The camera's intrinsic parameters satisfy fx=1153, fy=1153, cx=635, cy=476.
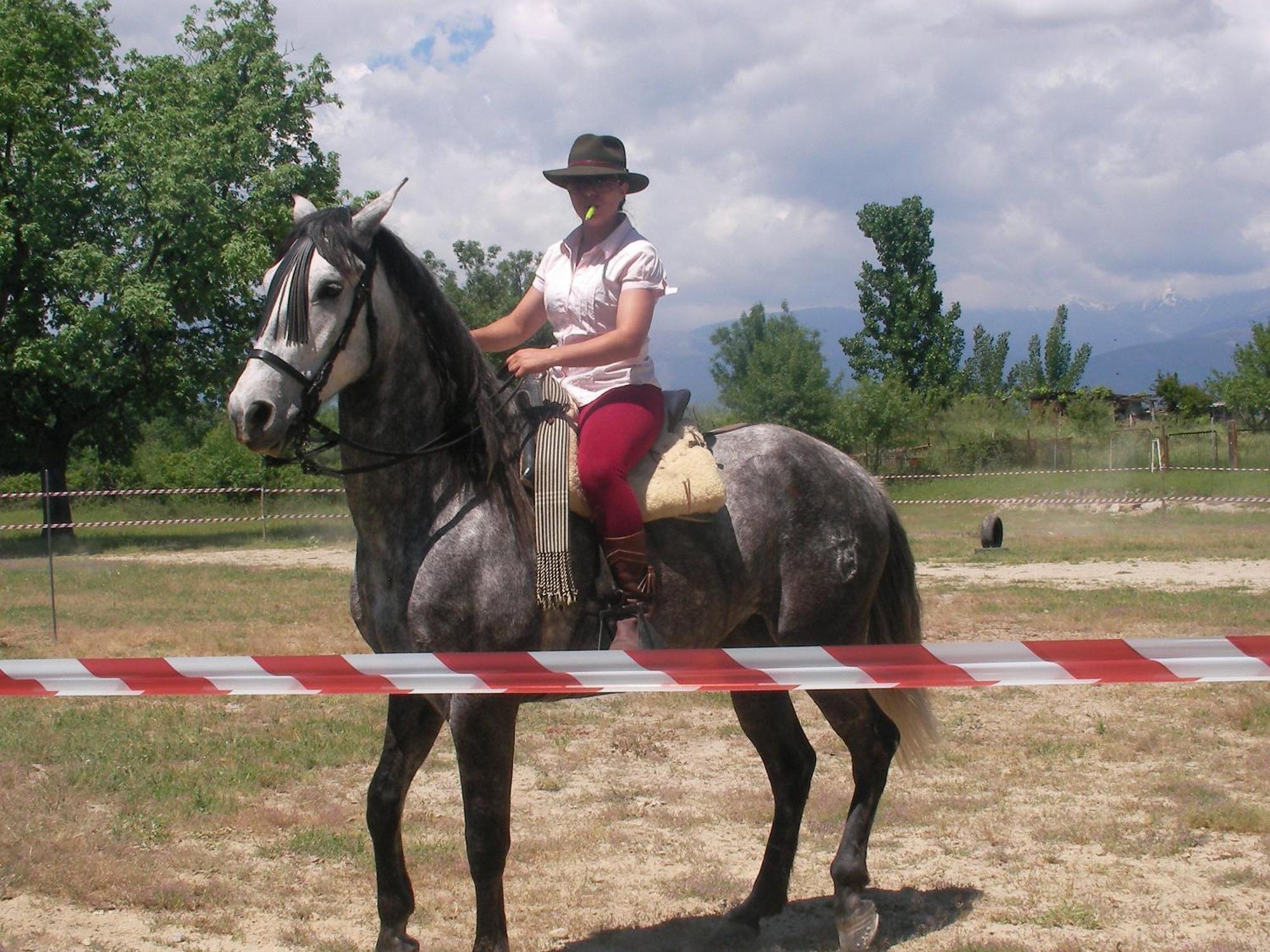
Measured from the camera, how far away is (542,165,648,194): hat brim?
3883 mm

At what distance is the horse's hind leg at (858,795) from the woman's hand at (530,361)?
5.28ft

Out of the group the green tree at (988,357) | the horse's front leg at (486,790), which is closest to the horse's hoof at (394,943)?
the horse's front leg at (486,790)

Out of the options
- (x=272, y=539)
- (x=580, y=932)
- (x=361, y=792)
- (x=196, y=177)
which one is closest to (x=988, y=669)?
(x=580, y=932)

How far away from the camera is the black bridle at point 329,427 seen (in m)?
3.26

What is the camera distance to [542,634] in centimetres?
365

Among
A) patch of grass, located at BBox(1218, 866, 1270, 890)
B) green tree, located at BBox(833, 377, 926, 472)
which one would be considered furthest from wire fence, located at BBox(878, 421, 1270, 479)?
patch of grass, located at BBox(1218, 866, 1270, 890)

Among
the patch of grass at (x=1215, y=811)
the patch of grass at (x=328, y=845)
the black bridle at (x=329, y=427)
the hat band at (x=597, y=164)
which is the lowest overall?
the patch of grass at (x=1215, y=811)

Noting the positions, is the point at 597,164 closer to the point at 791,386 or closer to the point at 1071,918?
the point at 1071,918

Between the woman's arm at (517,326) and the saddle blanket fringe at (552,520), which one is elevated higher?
the woman's arm at (517,326)

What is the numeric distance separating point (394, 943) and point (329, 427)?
1.73 meters

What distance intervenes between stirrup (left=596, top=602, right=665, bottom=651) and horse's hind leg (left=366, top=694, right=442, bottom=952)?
582 millimetres

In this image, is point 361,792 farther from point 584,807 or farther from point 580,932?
point 580,932

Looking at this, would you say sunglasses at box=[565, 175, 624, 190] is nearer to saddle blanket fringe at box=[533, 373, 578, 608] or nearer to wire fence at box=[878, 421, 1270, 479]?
saddle blanket fringe at box=[533, 373, 578, 608]

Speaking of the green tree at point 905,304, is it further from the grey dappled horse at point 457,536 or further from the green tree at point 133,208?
the grey dappled horse at point 457,536
